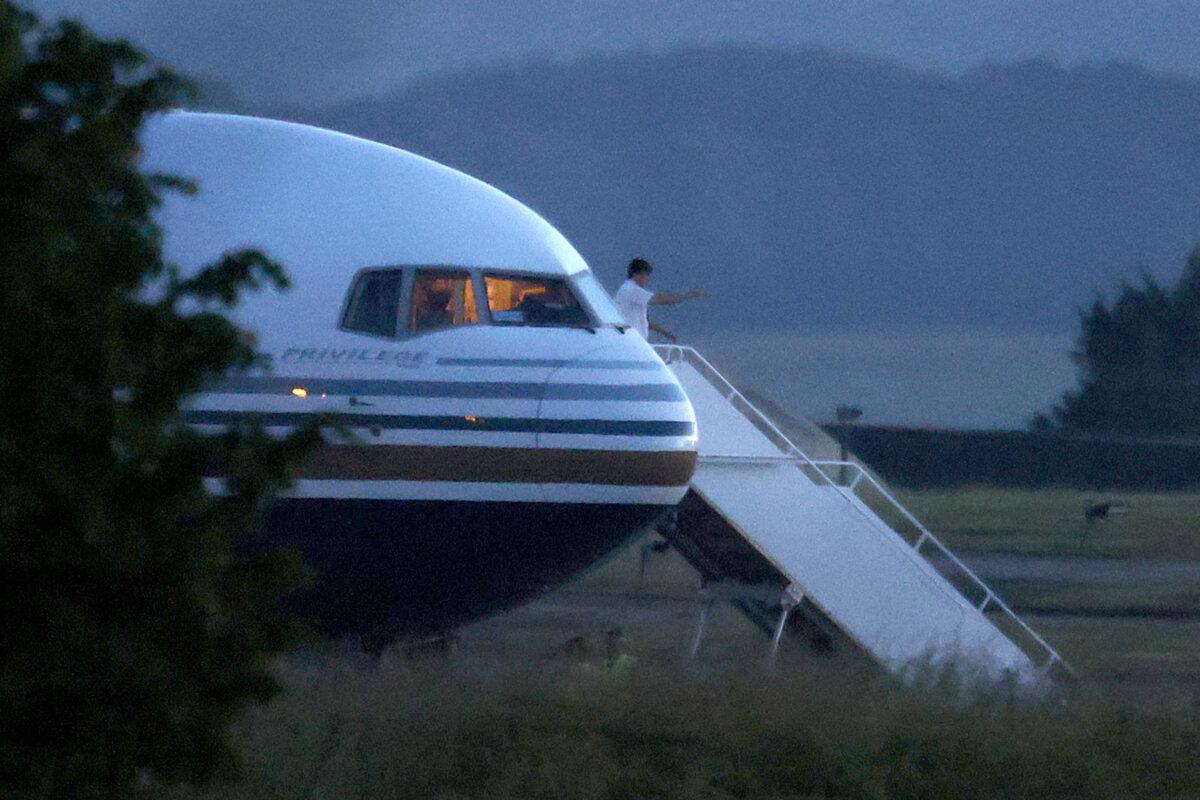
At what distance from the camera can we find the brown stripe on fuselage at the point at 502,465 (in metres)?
10.5

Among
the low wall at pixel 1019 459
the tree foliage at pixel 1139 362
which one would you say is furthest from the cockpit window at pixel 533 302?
the tree foliage at pixel 1139 362

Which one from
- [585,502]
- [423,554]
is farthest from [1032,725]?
[423,554]

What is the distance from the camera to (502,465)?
10.5m

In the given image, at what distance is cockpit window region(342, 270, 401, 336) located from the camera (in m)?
10.8

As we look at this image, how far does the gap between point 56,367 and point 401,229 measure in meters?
6.99

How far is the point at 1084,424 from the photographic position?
41.2 metres

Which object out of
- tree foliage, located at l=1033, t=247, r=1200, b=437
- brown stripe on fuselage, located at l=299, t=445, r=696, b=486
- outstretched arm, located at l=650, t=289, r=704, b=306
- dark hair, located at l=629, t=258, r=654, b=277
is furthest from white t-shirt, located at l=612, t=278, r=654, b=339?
tree foliage, located at l=1033, t=247, r=1200, b=437

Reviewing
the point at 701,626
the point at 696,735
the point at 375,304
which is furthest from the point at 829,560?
the point at 696,735

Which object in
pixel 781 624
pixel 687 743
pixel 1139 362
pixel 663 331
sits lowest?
pixel 1139 362

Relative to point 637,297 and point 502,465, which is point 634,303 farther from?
point 502,465

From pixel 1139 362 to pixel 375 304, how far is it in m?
33.7

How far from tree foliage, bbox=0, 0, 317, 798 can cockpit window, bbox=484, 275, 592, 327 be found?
647 cm

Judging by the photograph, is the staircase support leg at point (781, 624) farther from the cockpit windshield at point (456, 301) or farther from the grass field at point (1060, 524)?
the grass field at point (1060, 524)

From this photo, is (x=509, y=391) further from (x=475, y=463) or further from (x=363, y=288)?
(x=363, y=288)
